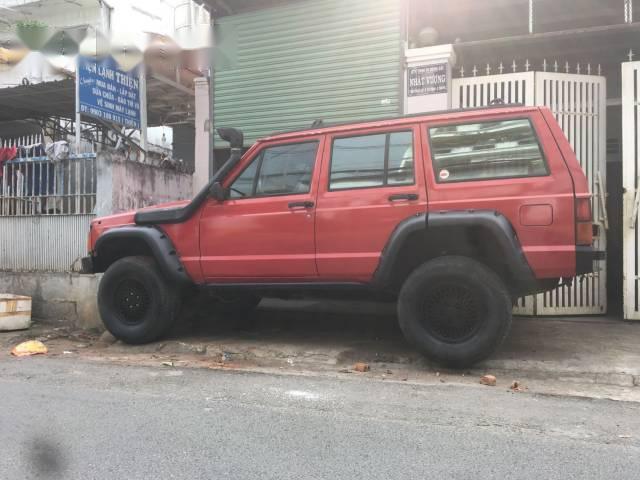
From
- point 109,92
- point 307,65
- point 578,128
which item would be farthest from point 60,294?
point 578,128

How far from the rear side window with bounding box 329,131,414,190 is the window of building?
0.91ft

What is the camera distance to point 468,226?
14.4ft

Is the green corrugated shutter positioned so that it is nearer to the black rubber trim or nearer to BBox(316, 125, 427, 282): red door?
BBox(316, 125, 427, 282): red door

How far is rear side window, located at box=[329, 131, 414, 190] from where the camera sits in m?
4.79

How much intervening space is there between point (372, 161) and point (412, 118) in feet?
1.77

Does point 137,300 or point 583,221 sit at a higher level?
point 583,221

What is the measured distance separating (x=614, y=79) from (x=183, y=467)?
815 cm

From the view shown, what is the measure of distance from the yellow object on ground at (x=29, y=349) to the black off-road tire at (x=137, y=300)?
2.78 ft

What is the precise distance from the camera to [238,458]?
3.04 meters

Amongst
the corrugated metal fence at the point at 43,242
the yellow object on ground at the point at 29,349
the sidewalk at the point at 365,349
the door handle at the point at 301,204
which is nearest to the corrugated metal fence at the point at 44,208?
the corrugated metal fence at the point at 43,242

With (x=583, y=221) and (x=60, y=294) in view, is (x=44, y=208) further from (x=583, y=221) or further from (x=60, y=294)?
(x=583, y=221)

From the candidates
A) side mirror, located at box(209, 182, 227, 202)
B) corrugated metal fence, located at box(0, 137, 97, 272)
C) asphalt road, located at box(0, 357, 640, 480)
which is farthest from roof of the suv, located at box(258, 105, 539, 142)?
corrugated metal fence, located at box(0, 137, 97, 272)

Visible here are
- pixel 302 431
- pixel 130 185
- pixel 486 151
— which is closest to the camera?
pixel 302 431

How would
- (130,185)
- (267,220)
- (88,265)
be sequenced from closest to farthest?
(267,220)
(88,265)
(130,185)
